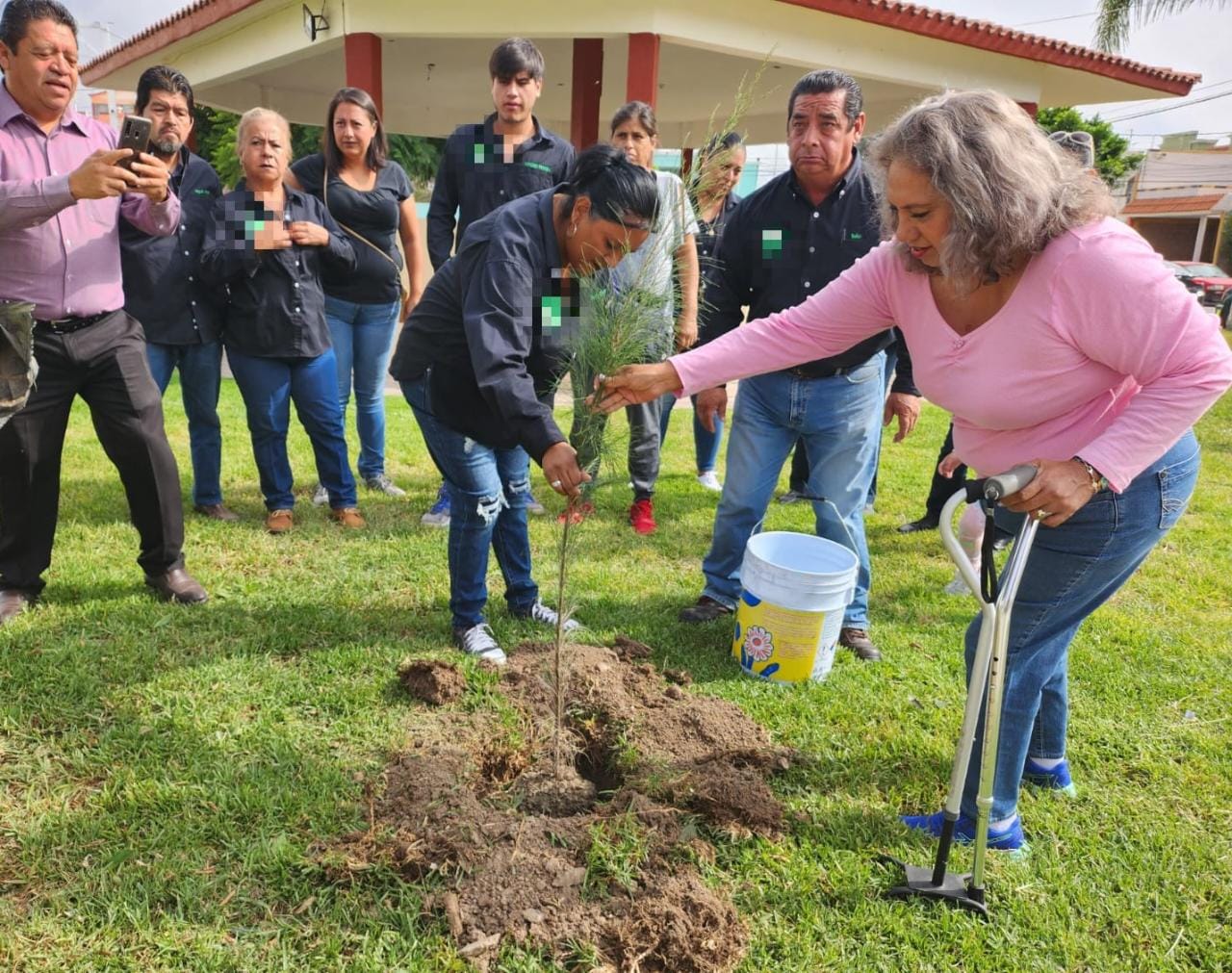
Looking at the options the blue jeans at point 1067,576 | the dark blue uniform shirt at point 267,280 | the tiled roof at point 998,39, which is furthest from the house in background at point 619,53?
the blue jeans at point 1067,576

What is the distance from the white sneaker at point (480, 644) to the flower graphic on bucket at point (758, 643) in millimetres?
956

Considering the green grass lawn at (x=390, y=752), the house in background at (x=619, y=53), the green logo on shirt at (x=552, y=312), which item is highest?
the house in background at (x=619, y=53)

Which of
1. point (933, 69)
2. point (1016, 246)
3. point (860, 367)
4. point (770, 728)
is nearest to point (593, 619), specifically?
point (770, 728)

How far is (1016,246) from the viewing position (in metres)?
1.88

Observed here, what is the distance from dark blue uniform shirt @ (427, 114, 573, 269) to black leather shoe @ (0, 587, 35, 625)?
250cm

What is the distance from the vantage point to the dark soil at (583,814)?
205 centimetres

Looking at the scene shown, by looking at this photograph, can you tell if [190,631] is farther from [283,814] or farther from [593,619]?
[593,619]

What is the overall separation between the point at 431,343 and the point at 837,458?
1.72 meters

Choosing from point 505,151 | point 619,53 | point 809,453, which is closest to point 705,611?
point 809,453

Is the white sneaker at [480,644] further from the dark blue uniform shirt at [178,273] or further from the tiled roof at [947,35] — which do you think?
the tiled roof at [947,35]

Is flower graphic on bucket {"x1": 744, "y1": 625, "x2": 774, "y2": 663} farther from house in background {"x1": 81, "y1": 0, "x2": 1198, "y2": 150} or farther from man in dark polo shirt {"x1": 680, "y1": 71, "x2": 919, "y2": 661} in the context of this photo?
house in background {"x1": 81, "y1": 0, "x2": 1198, "y2": 150}

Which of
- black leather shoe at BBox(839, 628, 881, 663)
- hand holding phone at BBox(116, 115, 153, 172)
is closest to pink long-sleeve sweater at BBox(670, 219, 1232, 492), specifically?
black leather shoe at BBox(839, 628, 881, 663)

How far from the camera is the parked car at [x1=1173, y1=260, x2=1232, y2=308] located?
2772 centimetres

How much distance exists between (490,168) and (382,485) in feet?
6.83
